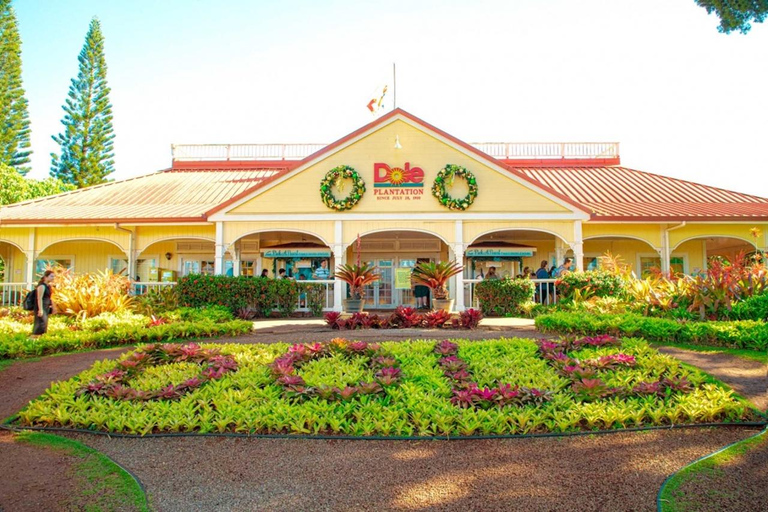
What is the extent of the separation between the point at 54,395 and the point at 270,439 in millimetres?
2727

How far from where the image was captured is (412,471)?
13.4 ft

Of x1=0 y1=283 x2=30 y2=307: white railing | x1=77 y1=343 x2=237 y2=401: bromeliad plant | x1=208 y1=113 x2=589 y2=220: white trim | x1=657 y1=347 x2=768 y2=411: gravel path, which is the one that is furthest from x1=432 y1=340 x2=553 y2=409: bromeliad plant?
x1=0 y1=283 x2=30 y2=307: white railing

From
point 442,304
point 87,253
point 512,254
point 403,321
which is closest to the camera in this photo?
point 403,321

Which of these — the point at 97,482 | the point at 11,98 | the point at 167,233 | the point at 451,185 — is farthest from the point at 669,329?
the point at 11,98

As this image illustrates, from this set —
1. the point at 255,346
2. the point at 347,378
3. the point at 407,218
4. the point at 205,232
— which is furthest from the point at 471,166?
the point at 347,378

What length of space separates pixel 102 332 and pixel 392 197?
361 inches

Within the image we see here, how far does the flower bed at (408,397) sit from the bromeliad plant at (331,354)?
0.05 feet

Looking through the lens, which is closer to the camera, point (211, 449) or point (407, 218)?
point (211, 449)

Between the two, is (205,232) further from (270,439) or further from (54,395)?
(270,439)

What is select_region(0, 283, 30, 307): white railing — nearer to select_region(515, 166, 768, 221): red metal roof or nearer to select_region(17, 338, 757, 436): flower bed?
select_region(17, 338, 757, 436): flower bed

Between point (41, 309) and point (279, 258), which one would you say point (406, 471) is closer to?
point (41, 309)

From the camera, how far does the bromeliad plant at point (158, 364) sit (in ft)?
18.8

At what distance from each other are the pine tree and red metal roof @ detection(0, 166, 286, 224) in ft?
44.4

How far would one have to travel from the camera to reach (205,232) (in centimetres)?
1772
